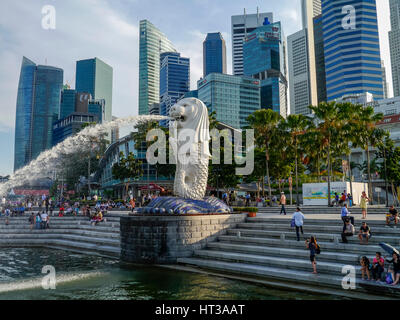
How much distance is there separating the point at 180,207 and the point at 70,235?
1003 cm

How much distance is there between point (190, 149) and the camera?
1534 cm

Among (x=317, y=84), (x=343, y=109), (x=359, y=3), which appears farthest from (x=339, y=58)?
(x=343, y=109)

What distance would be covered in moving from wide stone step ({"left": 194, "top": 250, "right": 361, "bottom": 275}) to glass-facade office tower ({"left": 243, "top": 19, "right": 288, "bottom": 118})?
151 meters

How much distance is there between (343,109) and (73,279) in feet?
90.3

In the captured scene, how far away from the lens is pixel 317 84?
184 m

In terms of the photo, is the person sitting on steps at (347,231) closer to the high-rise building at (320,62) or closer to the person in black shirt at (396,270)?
the person in black shirt at (396,270)

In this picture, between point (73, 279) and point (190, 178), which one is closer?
point (73, 279)

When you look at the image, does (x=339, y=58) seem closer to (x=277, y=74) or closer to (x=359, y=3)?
(x=359, y=3)

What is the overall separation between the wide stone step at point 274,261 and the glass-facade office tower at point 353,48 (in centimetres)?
13025

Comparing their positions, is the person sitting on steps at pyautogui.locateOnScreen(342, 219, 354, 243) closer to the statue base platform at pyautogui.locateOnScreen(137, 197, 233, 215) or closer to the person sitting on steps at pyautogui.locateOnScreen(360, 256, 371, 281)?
the person sitting on steps at pyautogui.locateOnScreen(360, 256, 371, 281)

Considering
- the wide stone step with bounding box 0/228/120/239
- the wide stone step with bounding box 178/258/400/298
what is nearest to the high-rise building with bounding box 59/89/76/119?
the wide stone step with bounding box 0/228/120/239

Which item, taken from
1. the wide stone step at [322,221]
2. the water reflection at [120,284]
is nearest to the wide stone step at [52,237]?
the water reflection at [120,284]

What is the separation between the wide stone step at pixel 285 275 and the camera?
27.6 ft
